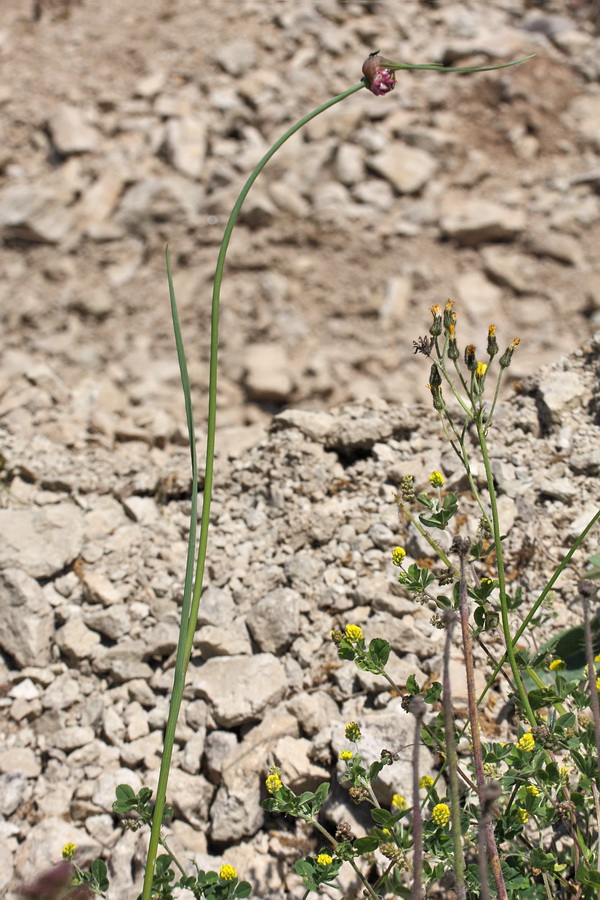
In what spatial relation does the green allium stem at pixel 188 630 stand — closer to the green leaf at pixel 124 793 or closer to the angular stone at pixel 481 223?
the green leaf at pixel 124 793

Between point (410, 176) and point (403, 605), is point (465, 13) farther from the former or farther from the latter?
point (403, 605)

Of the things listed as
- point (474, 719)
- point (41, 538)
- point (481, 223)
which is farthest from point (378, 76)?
point (481, 223)

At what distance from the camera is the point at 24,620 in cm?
225

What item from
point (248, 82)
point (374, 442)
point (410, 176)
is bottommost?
point (374, 442)

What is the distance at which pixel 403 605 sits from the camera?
2.10m

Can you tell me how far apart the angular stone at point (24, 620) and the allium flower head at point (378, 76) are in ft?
5.63

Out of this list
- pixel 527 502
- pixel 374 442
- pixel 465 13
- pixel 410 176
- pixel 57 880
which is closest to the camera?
pixel 57 880

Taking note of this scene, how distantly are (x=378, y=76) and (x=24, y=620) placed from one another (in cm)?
177

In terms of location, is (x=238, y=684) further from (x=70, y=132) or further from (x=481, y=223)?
(x=70, y=132)

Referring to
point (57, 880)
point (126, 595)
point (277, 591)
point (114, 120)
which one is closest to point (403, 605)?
point (277, 591)

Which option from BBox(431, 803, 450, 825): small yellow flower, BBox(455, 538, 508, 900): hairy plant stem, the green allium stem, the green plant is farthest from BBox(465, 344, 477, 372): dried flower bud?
BBox(431, 803, 450, 825): small yellow flower

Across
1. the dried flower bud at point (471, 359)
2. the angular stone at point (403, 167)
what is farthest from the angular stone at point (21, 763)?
the angular stone at point (403, 167)

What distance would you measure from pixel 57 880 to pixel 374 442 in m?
1.79

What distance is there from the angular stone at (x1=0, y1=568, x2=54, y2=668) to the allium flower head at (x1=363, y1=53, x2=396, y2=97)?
67.6 inches
